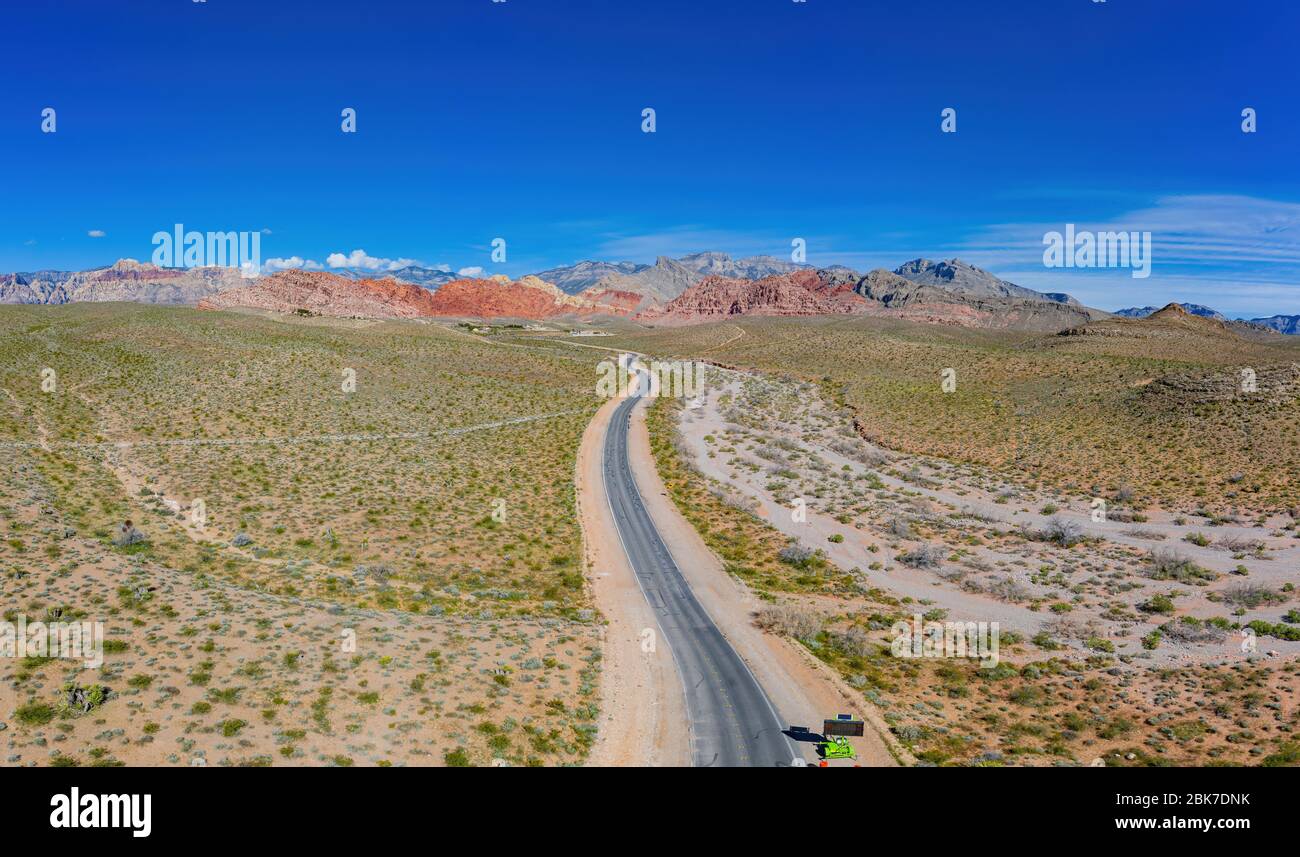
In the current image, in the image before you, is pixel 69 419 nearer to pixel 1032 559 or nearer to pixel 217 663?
pixel 217 663

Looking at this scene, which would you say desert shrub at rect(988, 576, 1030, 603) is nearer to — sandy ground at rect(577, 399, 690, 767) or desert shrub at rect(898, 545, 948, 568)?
desert shrub at rect(898, 545, 948, 568)

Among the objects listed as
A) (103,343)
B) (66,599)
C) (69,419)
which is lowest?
(66,599)

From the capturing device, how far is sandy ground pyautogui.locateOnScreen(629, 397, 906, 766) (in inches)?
793

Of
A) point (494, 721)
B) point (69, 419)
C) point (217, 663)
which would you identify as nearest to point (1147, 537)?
point (494, 721)

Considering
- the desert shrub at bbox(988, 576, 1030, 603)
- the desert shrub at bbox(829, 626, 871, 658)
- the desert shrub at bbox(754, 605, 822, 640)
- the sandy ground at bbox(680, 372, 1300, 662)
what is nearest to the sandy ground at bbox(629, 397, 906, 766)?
the desert shrub at bbox(754, 605, 822, 640)

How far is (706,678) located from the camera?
2286 cm

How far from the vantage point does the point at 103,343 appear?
71.3m

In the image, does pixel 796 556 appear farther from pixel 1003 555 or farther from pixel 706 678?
pixel 706 678

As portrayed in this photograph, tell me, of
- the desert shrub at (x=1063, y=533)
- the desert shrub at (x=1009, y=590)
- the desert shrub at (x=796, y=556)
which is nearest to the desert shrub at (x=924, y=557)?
the desert shrub at (x=1009, y=590)

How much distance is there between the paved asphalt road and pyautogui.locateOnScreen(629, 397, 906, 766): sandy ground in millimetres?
527

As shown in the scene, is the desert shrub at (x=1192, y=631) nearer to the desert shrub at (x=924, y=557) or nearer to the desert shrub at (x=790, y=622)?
the desert shrub at (x=924, y=557)

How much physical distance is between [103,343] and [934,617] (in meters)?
88.5

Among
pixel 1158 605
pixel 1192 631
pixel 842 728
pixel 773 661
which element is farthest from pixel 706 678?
pixel 1158 605

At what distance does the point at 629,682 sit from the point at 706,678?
9.32 ft
